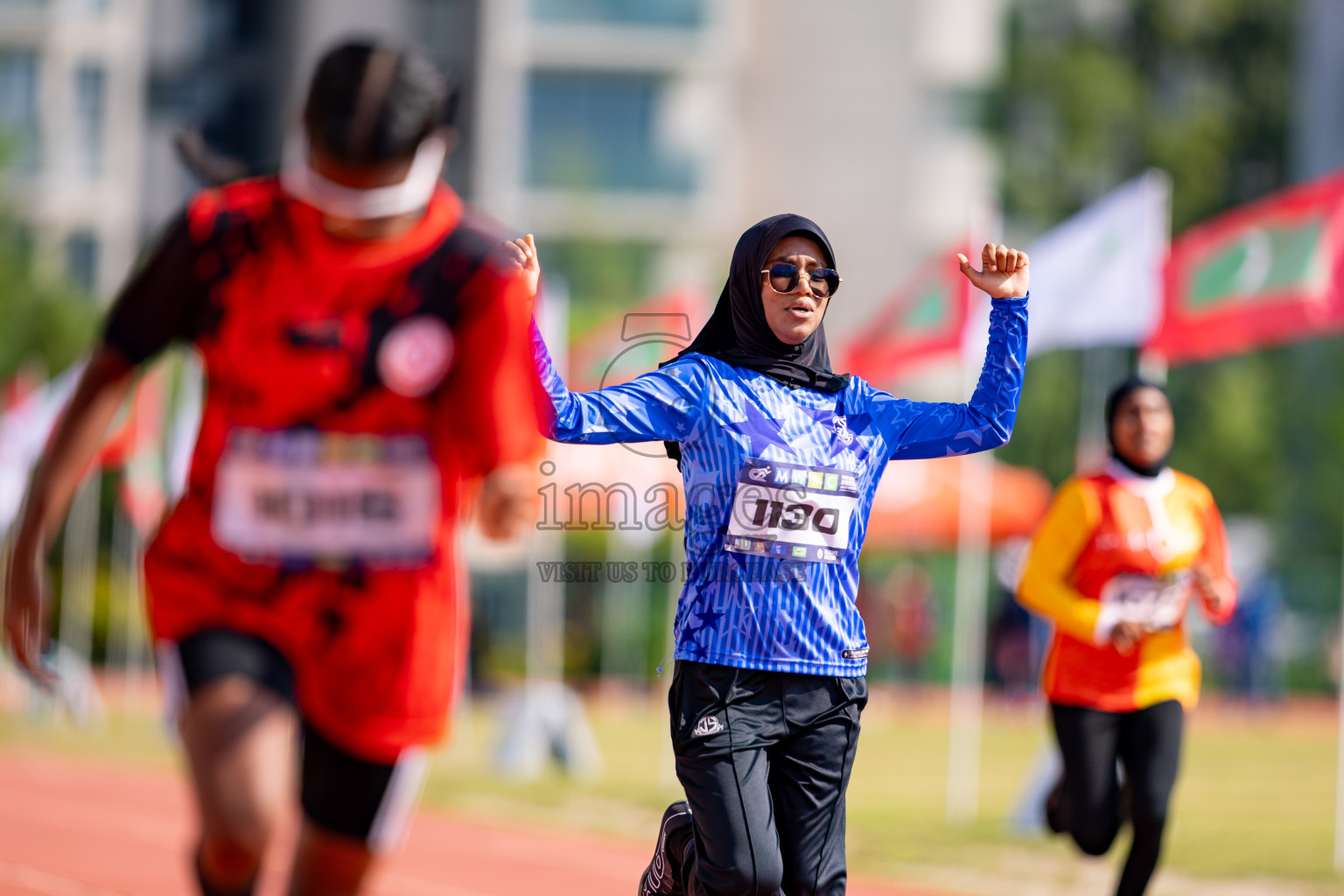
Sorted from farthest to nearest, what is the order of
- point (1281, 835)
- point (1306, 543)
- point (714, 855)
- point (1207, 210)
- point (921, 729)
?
point (1207, 210)
point (1306, 543)
point (921, 729)
point (1281, 835)
point (714, 855)

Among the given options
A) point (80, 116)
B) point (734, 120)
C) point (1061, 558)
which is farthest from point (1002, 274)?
point (80, 116)

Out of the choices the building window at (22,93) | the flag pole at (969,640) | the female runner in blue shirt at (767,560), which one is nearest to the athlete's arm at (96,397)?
the female runner in blue shirt at (767,560)

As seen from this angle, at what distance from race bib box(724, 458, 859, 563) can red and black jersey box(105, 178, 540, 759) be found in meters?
1.07

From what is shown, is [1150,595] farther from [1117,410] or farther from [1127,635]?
[1117,410]

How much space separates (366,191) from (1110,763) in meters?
4.44

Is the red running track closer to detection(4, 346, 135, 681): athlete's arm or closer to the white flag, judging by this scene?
the white flag

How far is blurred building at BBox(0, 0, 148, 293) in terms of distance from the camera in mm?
50906

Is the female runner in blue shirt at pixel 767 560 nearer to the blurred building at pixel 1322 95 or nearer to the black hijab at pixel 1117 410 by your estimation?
the black hijab at pixel 1117 410

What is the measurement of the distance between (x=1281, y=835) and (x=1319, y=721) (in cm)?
1707

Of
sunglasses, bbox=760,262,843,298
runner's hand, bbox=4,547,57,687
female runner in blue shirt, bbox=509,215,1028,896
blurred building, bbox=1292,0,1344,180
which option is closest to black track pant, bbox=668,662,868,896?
female runner in blue shirt, bbox=509,215,1028,896

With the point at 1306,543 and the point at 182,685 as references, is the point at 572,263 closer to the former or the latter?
the point at 1306,543

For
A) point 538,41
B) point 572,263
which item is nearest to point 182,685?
point 572,263

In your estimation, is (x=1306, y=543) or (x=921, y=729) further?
(x=1306, y=543)

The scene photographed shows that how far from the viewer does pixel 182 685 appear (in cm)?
418
